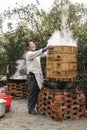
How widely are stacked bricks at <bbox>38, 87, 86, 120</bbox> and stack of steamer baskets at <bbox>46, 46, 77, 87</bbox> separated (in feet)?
1.10

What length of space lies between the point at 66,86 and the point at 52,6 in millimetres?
5417

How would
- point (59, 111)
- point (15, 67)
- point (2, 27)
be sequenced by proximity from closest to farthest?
1. point (59, 111)
2. point (15, 67)
3. point (2, 27)

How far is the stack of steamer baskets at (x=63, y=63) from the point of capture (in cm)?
719

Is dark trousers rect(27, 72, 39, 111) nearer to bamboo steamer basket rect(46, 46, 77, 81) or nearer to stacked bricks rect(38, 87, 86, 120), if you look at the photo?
stacked bricks rect(38, 87, 86, 120)

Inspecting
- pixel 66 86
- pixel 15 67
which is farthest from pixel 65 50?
pixel 15 67

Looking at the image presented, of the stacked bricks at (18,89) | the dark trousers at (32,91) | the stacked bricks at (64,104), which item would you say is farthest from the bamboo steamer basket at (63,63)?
the stacked bricks at (18,89)

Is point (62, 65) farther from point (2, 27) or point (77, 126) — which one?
point (2, 27)

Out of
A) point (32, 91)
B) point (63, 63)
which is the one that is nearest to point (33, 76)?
point (32, 91)

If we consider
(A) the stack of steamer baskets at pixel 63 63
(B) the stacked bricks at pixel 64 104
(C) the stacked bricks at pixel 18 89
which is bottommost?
(C) the stacked bricks at pixel 18 89

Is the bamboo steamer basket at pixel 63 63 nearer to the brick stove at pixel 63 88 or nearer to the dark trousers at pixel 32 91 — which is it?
the brick stove at pixel 63 88

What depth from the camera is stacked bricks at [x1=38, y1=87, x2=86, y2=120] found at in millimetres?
7191

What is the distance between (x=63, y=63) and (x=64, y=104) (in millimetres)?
932

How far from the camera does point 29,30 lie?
39.5ft

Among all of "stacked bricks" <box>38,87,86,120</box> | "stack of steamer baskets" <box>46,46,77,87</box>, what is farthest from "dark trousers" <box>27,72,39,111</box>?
"stack of steamer baskets" <box>46,46,77,87</box>
